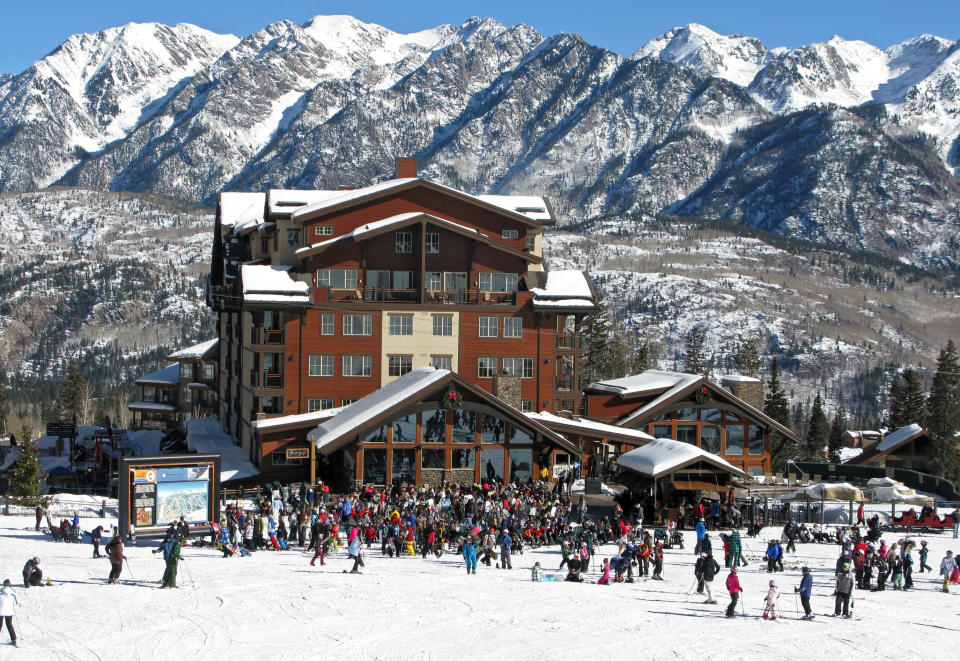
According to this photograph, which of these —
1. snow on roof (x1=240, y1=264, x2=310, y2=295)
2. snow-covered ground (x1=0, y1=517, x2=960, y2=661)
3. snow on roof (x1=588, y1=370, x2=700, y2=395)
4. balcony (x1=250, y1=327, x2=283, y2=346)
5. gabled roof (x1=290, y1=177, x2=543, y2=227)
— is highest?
gabled roof (x1=290, y1=177, x2=543, y2=227)

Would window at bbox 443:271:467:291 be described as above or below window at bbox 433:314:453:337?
above

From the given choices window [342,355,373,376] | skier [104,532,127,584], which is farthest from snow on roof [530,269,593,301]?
skier [104,532,127,584]

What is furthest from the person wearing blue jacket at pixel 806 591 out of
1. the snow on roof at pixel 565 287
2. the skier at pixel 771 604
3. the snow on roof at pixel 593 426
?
the snow on roof at pixel 565 287

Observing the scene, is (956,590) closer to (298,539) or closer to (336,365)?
(298,539)

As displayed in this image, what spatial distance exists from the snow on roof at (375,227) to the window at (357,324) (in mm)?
4292

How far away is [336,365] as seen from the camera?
2766 inches

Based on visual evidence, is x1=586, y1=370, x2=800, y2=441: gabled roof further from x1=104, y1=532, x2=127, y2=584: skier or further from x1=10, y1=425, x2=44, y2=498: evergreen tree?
x1=104, y1=532, x2=127, y2=584: skier

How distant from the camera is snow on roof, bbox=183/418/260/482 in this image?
65.1m

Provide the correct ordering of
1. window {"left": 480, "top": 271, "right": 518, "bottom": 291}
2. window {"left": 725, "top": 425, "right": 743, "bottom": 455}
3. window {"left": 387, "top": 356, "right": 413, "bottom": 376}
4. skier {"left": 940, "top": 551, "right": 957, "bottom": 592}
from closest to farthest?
skier {"left": 940, "top": 551, "right": 957, "bottom": 592}
window {"left": 387, "top": 356, "right": 413, "bottom": 376}
window {"left": 480, "top": 271, "right": 518, "bottom": 291}
window {"left": 725, "top": 425, "right": 743, "bottom": 455}

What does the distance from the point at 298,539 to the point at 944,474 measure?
79.7 m

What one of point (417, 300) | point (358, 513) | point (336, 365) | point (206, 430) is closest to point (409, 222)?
point (417, 300)

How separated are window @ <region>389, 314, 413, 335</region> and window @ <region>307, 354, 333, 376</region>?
4.04 meters

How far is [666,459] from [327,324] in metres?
23.5

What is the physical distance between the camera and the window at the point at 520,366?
2844 inches
